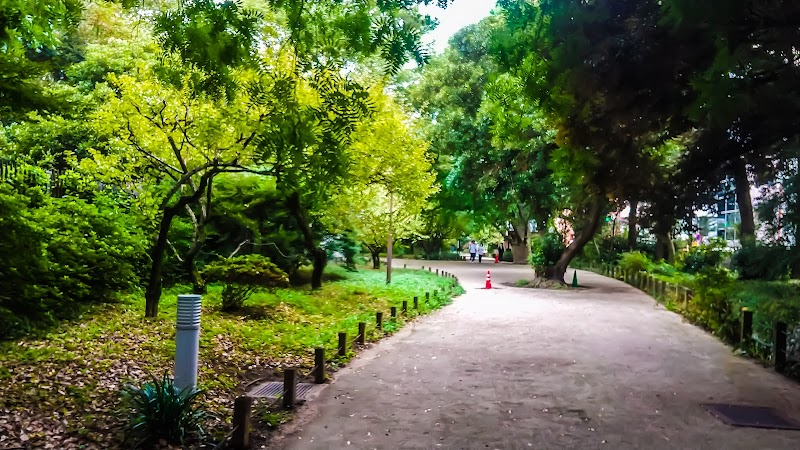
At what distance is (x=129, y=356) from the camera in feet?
26.6

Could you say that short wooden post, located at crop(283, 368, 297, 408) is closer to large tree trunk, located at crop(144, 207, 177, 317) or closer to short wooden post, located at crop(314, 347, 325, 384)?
short wooden post, located at crop(314, 347, 325, 384)

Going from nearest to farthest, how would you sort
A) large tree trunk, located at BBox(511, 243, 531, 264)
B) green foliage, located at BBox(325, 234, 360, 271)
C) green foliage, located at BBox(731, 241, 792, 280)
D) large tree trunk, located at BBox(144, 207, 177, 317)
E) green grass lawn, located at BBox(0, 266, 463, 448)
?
green grass lawn, located at BBox(0, 266, 463, 448) → large tree trunk, located at BBox(144, 207, 177, 317) → green foliage, located at BBox(731, 241, 792, 280) → green foliage, located at BBox(325, 234, 360, 271) → large tree trunk, located at BBox(511, 243, 531, 264)

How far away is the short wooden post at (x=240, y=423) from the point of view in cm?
552

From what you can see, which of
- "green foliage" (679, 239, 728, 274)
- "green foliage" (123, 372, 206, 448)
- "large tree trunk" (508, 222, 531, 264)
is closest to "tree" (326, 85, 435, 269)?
"green foliage" (123, 372, 206, 448)

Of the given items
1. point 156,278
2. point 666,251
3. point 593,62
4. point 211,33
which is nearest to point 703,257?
point 666,251

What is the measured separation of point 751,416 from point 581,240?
17.9 metres

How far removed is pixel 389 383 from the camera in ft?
27.5

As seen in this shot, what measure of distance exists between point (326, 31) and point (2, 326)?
5.88 m

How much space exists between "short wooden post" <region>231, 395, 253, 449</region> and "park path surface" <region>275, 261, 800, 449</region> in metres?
0.47

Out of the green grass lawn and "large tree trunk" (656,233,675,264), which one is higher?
"large tree trunk" (656,233,675,264)

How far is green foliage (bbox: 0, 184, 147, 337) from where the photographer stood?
749cm

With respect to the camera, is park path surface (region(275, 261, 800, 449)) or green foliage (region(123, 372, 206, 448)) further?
park path surface (region(275, 261, 800, 449))

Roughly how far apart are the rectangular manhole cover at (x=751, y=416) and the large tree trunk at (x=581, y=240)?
1543 cm

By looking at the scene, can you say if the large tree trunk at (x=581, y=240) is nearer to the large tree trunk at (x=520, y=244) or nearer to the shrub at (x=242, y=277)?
the shrub at (x=242, y=277)
